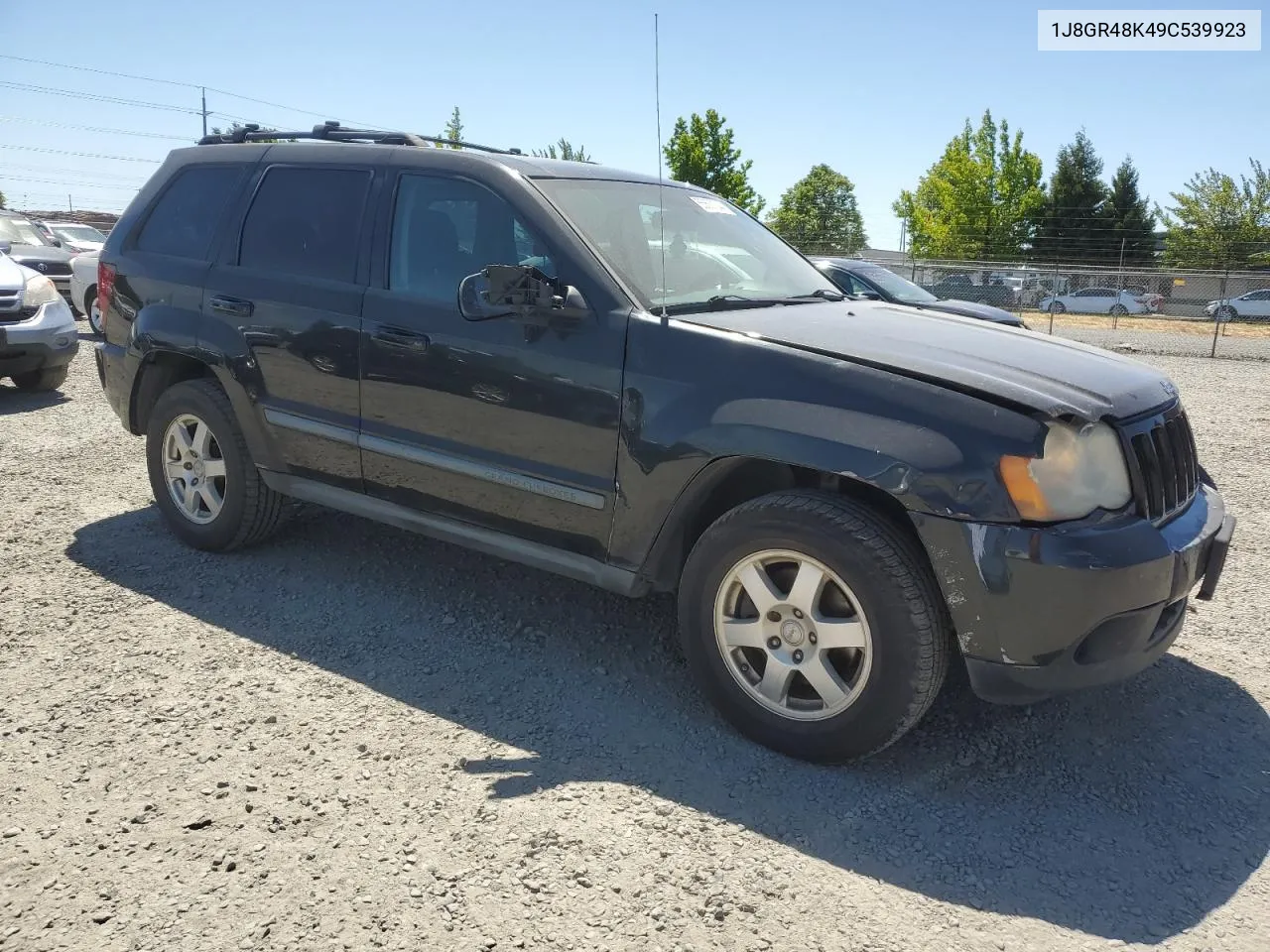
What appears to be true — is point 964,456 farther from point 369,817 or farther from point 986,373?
point 369,817

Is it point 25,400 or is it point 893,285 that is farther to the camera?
point 893,285

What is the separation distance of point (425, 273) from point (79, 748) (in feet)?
6.94

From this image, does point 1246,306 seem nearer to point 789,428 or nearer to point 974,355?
point 974,355

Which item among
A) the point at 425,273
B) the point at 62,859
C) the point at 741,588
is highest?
the point at 425,273

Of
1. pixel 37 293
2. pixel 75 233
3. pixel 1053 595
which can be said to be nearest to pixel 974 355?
pixel 1053 595

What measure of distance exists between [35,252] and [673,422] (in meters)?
15.8

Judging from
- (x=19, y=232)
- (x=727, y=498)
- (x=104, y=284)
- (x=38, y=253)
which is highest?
(x=19, y=232)

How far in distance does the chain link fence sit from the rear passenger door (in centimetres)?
1783

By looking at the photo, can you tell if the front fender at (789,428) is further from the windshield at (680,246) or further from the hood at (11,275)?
the hood at (11,275)

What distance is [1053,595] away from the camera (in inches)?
112

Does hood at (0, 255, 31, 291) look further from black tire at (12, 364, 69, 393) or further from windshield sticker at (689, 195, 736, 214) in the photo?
windshield sticker at (689, 195, 736, 214)

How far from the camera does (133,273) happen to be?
5.04m

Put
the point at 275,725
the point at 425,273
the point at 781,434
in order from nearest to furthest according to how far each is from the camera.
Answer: the point at 781,434
the point at 275,725
the point at 425,273

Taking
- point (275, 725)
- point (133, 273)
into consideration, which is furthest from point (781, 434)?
point (133, 273)
